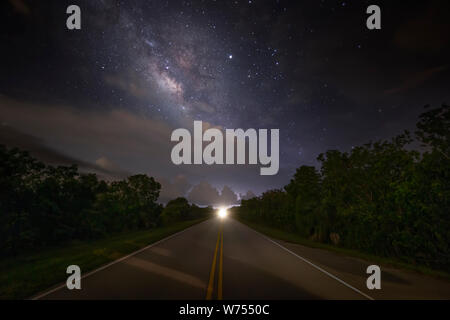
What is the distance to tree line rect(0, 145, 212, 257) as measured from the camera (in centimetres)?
1914

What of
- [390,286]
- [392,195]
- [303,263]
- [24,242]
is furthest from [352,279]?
[24,242]

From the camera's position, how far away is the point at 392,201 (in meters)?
12.1

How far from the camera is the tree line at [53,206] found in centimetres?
1914

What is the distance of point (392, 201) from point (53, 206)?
31.7 m

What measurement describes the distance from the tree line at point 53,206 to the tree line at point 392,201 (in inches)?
1104

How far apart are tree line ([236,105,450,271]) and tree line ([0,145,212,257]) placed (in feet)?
92.0

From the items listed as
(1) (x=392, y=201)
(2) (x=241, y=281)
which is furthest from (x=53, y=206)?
(1) (x=392, y=201)

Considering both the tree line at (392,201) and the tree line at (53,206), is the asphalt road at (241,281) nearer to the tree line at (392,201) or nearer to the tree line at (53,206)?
the tree line at (392,201)

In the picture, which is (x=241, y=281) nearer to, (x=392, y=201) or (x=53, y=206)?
(x=392, y=201)

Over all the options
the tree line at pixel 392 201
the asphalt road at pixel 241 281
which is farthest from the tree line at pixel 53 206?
the tree line at pixel 392 201

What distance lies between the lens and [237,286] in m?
6.38
